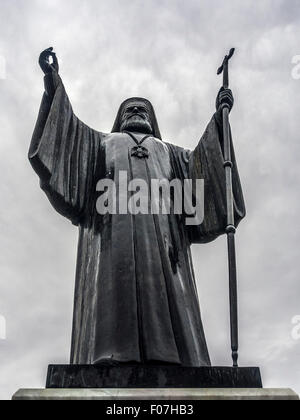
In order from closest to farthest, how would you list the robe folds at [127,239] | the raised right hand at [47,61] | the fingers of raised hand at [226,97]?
the robe folds at [127,239], the raised right hand at [47,61], the fingers of raised hand at [226,97]

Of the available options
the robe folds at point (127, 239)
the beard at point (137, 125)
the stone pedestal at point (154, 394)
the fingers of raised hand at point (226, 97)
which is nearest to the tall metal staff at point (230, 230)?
the fingers of raised hand at point (226, 97)

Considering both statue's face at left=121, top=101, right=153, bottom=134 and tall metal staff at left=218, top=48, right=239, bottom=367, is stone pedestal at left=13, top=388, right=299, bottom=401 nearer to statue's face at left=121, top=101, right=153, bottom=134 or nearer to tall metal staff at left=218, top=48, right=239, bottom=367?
tall metal staff at left=218, top=48, right=239, bottom=367

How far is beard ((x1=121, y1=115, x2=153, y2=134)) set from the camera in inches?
341

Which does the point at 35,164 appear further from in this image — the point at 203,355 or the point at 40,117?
the point at 203,355

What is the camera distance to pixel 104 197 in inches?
284

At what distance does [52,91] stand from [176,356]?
3674 millimetres

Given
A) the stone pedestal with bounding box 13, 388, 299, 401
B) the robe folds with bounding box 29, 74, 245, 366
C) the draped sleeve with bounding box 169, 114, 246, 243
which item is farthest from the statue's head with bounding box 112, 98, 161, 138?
the stone pedestal with bounding box 13, 388, 299, 401

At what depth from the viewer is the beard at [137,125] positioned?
8664 millimetres

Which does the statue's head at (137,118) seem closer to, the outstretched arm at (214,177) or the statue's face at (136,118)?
the statue's face at (136,118)

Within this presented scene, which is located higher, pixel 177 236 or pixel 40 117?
pixel 40 117

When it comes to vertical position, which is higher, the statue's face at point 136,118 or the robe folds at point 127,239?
the statue's face at point 136,118

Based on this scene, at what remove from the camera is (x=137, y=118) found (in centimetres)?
880

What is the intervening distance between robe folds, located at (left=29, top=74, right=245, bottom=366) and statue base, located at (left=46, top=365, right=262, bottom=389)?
368 millimetres
